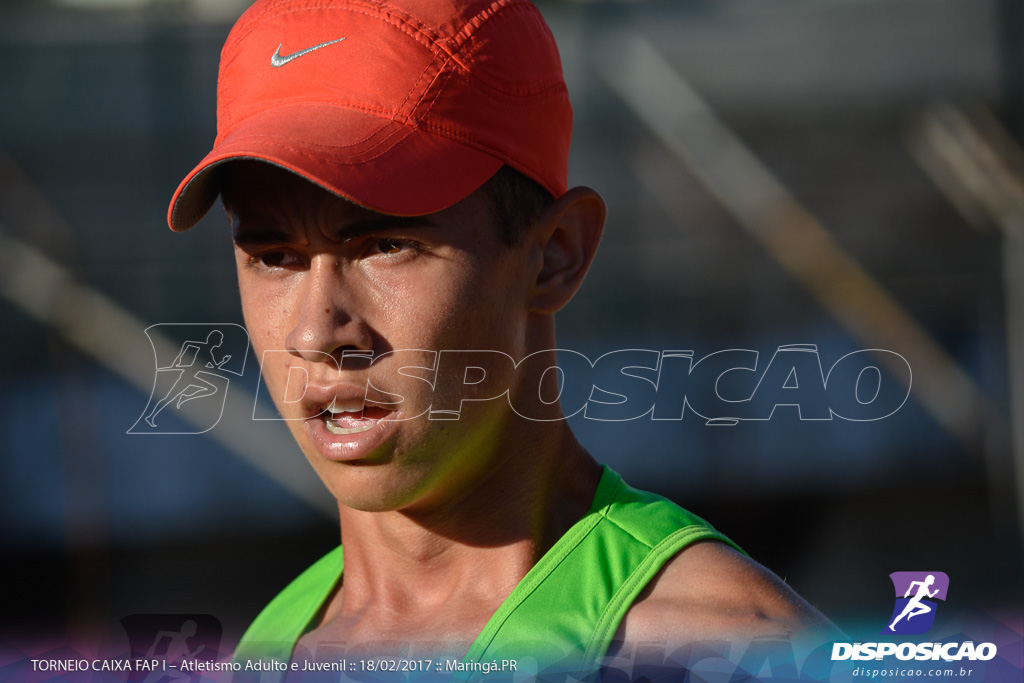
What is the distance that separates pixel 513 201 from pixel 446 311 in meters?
0.17

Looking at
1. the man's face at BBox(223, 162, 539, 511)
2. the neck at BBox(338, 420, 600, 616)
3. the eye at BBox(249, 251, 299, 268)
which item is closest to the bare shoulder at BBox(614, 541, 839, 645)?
the neck at BBox(338, 420, 600, 616)

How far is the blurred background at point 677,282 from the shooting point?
340 centimetres

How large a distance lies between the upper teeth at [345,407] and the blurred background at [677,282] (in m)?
2.63

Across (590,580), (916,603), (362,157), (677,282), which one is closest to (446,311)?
(362,157)

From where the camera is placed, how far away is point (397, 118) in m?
1.03

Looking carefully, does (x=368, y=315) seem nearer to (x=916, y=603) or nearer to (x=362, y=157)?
(x=362, y=157)

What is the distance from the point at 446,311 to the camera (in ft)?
3.35

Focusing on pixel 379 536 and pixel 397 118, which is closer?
pixel 397 118

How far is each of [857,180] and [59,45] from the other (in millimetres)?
3072

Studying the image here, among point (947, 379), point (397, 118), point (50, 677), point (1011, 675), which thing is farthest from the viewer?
point (947, 379)

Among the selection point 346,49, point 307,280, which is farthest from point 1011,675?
point 346,49

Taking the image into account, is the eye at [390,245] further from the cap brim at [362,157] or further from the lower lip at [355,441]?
the lower lip at [355,441]

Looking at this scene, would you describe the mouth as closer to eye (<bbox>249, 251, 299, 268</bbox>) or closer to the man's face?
the man's face

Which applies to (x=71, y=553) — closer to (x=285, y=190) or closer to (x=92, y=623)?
(x=92, y=623)
